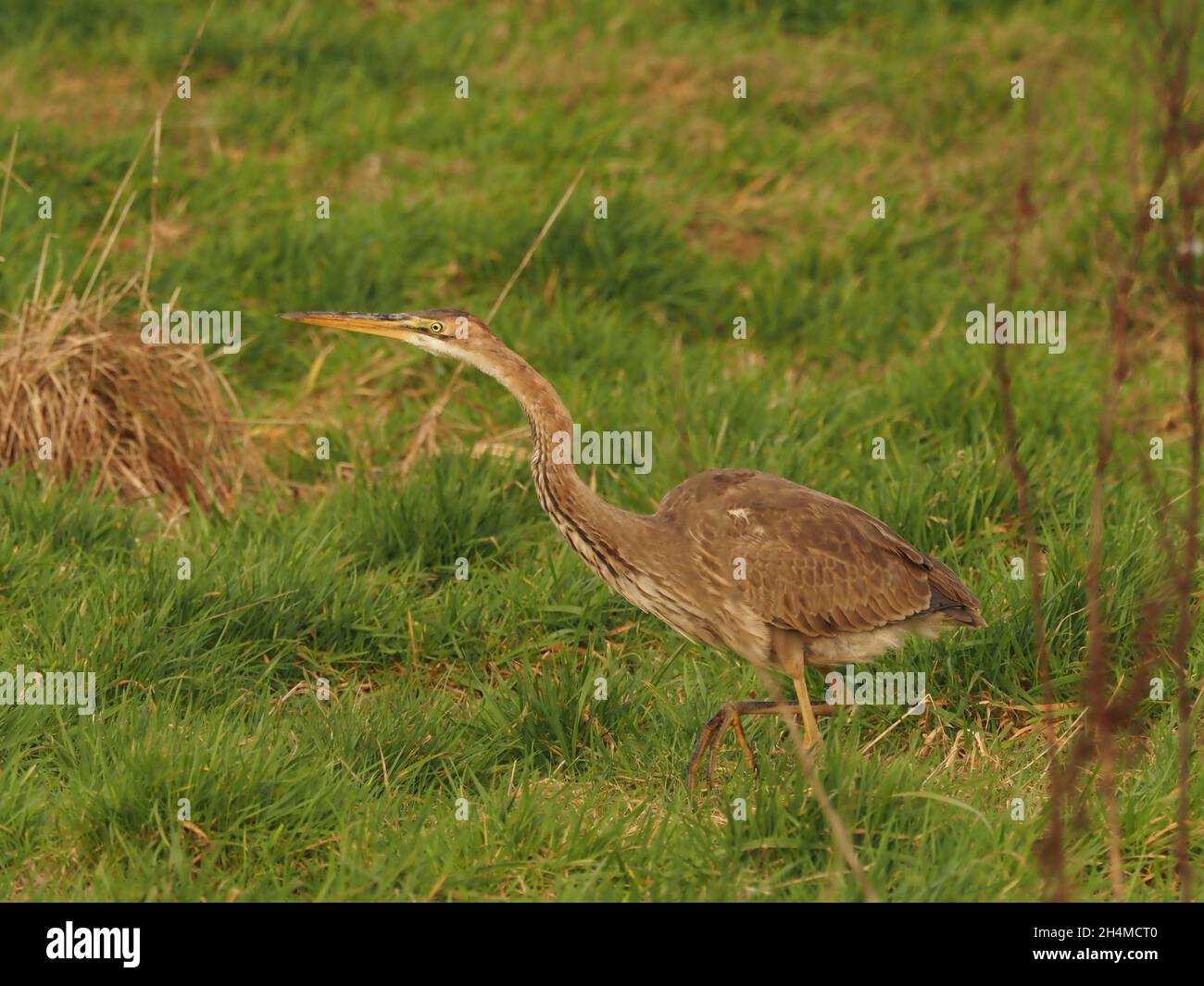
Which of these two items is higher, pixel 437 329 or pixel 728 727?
pixel 437 329

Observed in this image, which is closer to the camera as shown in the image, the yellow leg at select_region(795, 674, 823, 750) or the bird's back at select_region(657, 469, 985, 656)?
the yellow leg at select_region(795, 674, 823, 750)

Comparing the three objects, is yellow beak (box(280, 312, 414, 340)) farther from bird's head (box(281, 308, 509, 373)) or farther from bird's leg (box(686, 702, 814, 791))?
bird's leg (box(686, 702, 814, 791))

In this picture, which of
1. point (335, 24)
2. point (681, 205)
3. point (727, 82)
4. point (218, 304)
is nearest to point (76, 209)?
point (218, 304)

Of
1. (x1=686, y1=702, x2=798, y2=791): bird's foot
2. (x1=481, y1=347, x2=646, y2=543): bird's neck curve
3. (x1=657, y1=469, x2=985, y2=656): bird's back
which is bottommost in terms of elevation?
(x1=686, y1=702, x2=798, y2=791): bird's foot

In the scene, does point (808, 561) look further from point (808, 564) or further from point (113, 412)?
point (113, 412)

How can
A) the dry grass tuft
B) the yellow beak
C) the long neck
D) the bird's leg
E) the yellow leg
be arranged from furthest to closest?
the dry grass tuft → the yellow beak → the long neck → the yellow leg → the bird's leg

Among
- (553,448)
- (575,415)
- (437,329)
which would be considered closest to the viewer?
(553,448)

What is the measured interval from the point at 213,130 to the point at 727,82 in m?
3.13

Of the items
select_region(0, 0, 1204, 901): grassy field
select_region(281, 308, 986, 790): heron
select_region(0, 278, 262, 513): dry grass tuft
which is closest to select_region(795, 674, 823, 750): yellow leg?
select_region(281, 308, 986, 790): heron

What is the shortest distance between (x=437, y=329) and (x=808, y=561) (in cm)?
145

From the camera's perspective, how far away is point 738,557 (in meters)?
5.41

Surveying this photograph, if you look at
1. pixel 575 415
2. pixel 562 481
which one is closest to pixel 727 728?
pixel 562 481

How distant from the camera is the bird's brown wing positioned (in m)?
5.43

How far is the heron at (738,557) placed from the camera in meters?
5.38
